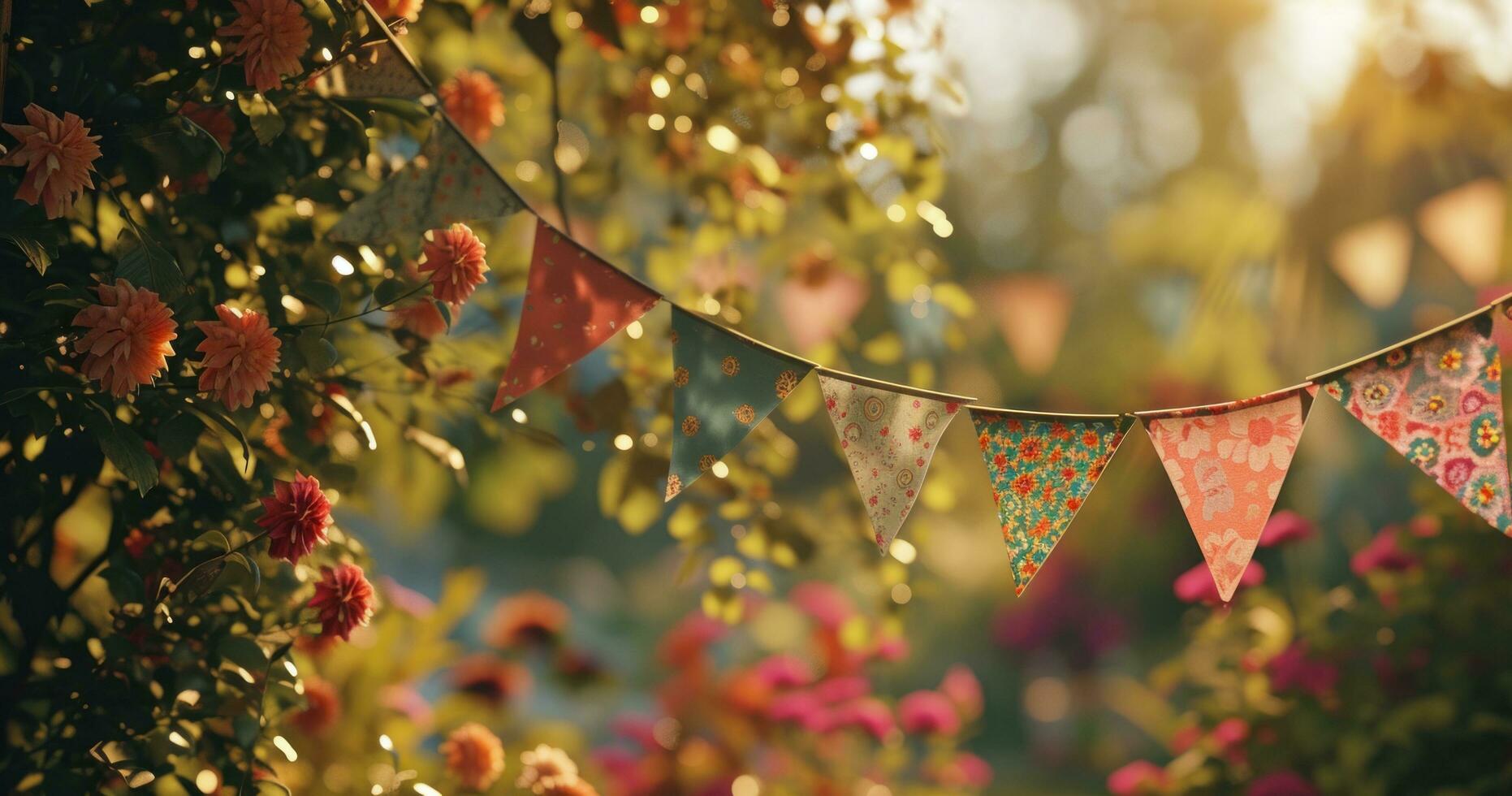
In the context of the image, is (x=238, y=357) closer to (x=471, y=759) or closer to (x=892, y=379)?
(x=471, y=759)

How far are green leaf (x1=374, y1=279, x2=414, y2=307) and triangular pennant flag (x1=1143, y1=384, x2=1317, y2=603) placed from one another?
628mm

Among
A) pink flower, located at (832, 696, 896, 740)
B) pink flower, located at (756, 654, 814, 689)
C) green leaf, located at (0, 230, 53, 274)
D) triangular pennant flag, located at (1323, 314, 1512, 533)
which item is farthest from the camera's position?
pink flower, located at (756, 654, 814, 689)

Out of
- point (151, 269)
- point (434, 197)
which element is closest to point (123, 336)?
point (151, 269)

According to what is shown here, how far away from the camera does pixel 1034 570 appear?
0.98m

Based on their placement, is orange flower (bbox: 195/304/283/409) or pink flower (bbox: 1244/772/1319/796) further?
pink flower (bbox: 1244/772/1319/796)

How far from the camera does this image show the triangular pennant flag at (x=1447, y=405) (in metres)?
0.90

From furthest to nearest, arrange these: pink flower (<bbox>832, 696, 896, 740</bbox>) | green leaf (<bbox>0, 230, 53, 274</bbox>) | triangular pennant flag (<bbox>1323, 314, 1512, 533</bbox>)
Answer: pink flower (<bbox>832, 696, 896, 740</bbox>)
triangular pennant flag (<bbox>1323, 314, 1512, 533</bbox>)
green leaf (<bbox>0, 230, 53, 274</bbox>)

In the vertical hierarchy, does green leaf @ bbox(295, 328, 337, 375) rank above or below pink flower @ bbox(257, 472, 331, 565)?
above

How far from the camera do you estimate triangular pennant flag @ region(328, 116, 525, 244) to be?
3.05 ft

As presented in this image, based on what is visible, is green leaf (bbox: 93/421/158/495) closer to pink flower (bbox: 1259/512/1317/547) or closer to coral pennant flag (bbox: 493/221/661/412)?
coral pennant flag (bbox: 493/221/661/412)

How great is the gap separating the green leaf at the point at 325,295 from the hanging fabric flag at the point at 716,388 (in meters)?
0.27

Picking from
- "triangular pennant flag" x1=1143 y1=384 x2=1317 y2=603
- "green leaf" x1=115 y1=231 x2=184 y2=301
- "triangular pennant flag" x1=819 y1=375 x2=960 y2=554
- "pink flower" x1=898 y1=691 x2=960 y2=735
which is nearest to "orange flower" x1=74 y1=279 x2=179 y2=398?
"green leaf" x1=115 y1=231 x2=184 y2=301

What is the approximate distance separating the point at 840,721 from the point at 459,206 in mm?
1100

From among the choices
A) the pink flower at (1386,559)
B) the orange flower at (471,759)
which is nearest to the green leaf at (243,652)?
the orange flower at (471,759)
